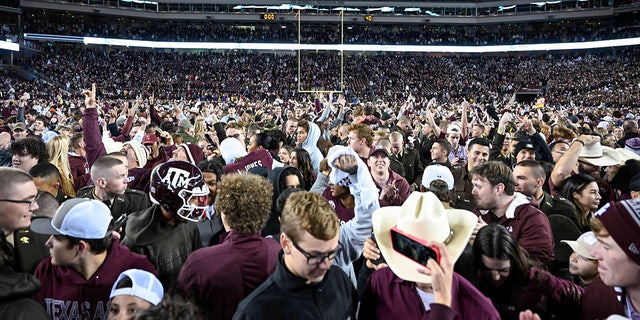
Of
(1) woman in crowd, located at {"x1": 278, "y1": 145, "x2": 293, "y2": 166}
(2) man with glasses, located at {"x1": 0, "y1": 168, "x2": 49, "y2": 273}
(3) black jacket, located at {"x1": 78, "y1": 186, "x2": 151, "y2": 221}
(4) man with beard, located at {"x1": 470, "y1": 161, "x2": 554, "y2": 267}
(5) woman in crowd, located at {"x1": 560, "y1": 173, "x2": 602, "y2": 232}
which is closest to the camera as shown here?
(2) man with glasses, located at {"x1": 0, "y1": 168, "x2": 49, "y2": 273}

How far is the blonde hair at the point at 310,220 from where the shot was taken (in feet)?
7.45

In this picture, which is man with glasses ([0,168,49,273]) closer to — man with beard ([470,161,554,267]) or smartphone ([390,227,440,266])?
smartphone ([390,227,440,266])

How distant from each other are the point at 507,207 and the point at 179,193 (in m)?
2.49

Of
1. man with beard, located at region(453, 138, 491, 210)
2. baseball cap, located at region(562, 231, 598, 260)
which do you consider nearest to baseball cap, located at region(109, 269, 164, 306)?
baseball cap, located at region(562, 231, 598, 260)

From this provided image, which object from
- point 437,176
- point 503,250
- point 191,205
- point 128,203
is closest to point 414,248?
point 503,250

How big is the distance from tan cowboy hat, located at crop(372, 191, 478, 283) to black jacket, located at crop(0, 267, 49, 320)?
1623 mm

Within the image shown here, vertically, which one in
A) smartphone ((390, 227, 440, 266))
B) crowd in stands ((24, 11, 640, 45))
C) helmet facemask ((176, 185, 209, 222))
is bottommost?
helmet facemask ((176, 185, 209, 222))

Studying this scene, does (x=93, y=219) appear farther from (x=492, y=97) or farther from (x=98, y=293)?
(x=492, y=97)

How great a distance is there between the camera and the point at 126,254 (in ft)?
9.36

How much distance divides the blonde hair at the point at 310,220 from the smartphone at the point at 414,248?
34cm

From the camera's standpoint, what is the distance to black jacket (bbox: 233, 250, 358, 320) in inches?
86.7

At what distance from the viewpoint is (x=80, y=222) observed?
8.75 feet

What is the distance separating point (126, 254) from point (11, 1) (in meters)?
52.7

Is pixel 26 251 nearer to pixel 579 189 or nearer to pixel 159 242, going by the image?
pixel 159 242
